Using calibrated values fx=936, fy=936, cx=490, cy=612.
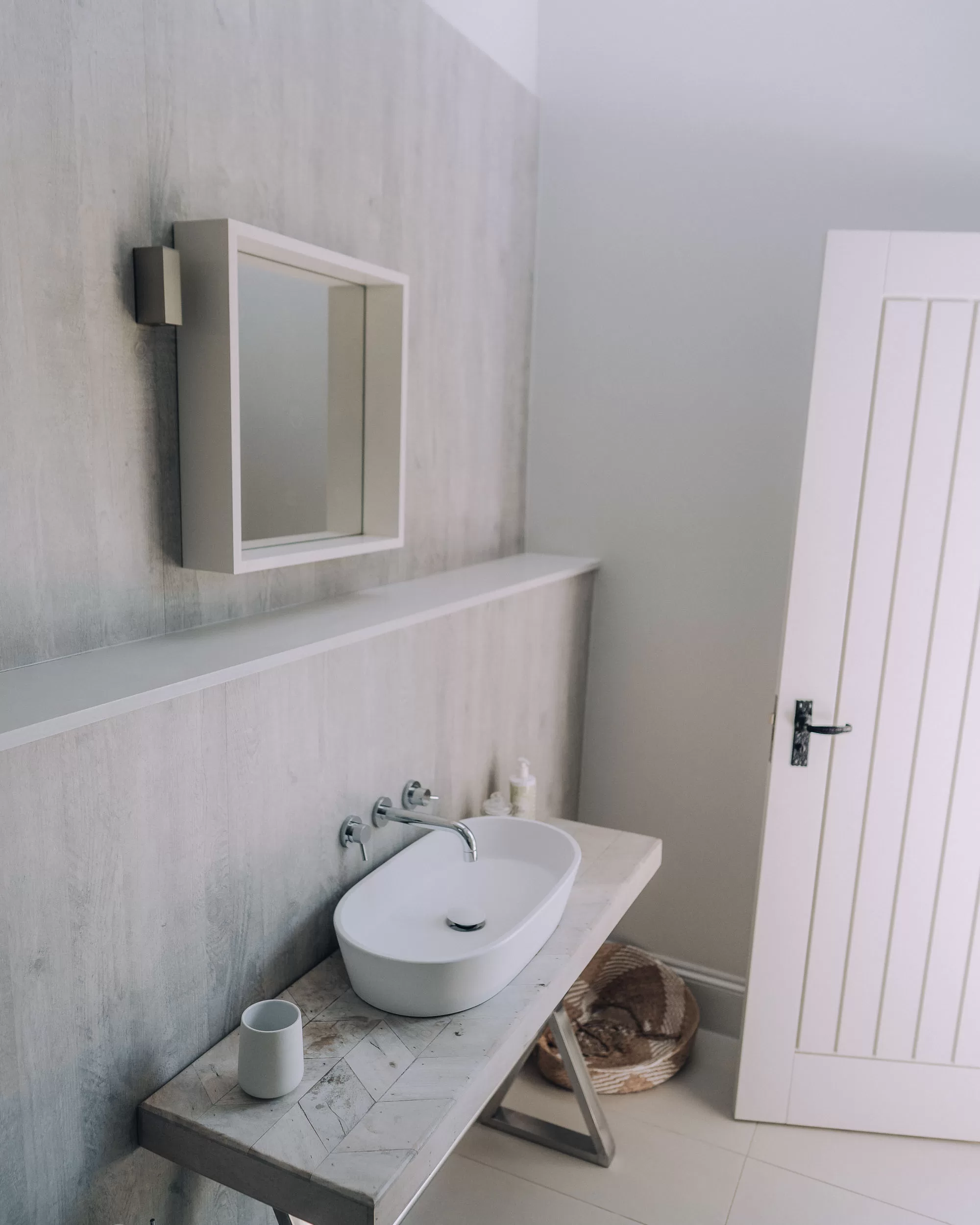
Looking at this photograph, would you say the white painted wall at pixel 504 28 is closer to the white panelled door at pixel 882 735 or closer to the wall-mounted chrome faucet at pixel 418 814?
the white panelled door at pixel 882 735

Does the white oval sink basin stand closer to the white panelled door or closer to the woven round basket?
the white panelled door

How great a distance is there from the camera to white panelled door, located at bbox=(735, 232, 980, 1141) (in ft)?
6.01

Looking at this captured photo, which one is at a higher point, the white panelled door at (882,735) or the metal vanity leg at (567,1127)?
the white panelled door at (882,735)

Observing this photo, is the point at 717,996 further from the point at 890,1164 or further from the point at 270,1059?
the point at 270,1059

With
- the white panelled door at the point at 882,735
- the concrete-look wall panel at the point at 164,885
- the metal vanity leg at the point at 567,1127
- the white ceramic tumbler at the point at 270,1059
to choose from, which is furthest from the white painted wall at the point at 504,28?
the metal vanity leg at the point at 567,1127

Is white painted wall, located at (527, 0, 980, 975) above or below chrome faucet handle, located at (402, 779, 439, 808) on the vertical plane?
above

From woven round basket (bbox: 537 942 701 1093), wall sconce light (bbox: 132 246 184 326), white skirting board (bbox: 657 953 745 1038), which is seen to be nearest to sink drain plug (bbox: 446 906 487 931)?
woven round basket (bbox: 537 942 701 1093)

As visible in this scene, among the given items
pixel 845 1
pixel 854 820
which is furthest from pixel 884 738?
pixel 845 1

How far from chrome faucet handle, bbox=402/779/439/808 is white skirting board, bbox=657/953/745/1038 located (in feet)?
3.95

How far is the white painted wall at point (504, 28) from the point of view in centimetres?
201

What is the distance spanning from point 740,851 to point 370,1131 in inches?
60.9

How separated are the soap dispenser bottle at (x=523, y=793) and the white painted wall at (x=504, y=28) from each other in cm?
159

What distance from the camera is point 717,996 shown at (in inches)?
98.7

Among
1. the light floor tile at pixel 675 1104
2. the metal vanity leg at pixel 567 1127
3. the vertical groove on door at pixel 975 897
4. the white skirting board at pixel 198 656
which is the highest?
the white skirting board at pixel 198 656
